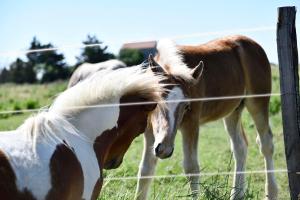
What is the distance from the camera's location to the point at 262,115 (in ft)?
22.8

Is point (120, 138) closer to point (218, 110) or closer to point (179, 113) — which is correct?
point (179, 113)

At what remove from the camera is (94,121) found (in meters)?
3.41

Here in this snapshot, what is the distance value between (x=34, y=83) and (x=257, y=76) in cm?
2570

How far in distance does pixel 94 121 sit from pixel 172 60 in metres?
2.48

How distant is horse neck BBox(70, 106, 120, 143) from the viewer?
3357 mm

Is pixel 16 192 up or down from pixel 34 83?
up

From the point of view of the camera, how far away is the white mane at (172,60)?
5.38 metres

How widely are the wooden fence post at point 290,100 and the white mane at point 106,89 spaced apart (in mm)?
961

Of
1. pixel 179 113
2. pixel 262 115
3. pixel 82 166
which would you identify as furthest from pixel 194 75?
pixel 82 166

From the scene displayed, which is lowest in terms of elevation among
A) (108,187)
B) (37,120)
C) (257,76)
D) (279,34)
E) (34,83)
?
(34,83)

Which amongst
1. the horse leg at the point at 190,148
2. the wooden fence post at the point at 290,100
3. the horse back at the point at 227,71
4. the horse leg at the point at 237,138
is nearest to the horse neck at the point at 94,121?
the wooden fence post at the point at 290,100

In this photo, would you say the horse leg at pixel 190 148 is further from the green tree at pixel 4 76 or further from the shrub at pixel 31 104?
the green tree at pixel 4 76

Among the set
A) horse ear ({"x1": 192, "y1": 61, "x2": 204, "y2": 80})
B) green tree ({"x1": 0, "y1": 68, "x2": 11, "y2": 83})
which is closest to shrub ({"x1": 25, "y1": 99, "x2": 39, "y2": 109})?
green tree ({"x1": 0, "y1": 68, "x2": 11, "y2": 83})

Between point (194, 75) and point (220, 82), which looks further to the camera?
point (220, 82)
